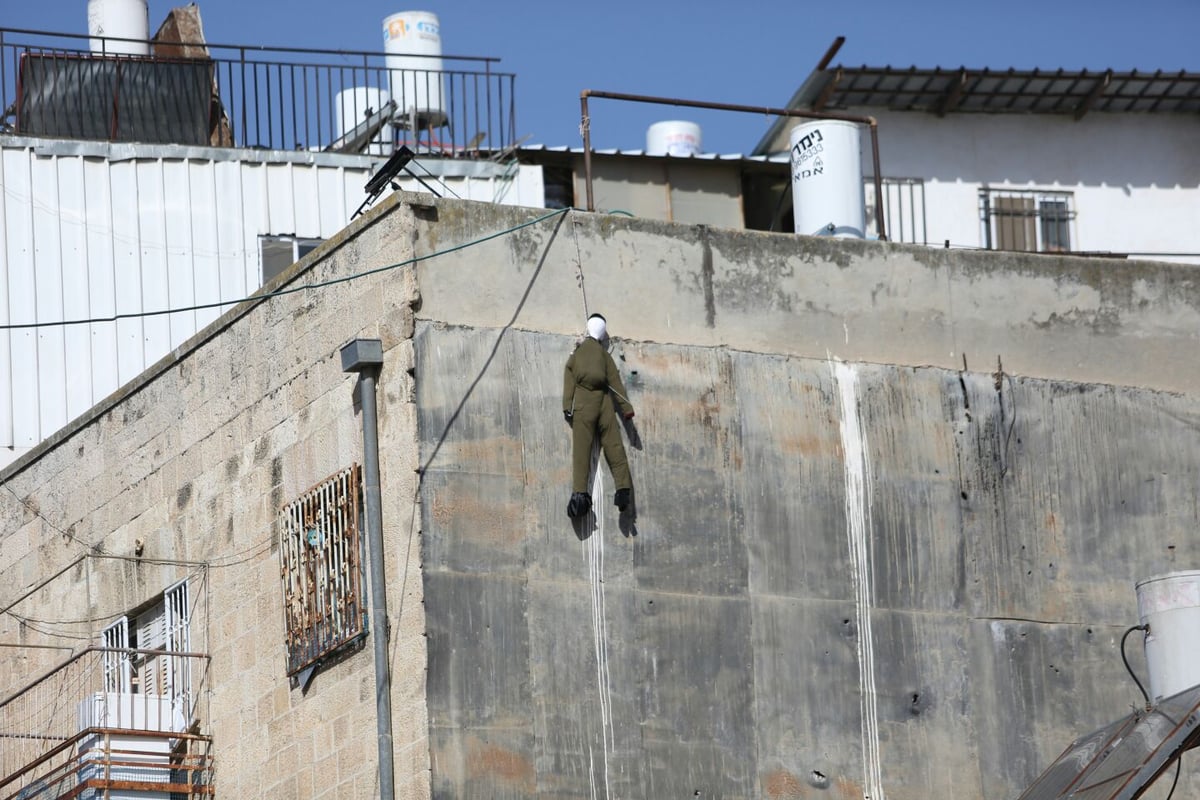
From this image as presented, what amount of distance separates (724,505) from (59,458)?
8.27m

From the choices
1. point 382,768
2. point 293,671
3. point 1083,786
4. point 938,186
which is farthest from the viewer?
point 938,186

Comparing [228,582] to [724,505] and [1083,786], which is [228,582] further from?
[1083,786]

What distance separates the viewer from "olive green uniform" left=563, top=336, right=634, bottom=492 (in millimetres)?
21562

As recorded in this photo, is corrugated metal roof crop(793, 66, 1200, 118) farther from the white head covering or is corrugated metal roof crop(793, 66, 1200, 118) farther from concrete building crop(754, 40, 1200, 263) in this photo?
the white head covering

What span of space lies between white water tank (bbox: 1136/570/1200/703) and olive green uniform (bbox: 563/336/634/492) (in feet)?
15.5

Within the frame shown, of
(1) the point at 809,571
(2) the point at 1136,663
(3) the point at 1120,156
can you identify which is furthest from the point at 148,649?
(3) the point at 1120,156

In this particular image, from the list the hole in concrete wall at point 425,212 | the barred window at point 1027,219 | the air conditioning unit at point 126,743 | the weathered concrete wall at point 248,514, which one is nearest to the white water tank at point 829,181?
the hole in concrete wall at point 425,212

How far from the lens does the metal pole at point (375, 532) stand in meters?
20.4

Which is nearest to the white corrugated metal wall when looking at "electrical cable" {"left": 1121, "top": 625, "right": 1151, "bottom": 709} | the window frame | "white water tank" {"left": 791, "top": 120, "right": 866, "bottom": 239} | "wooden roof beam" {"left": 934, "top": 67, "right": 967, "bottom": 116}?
the window frame

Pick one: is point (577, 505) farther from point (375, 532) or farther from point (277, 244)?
point (277, 244)

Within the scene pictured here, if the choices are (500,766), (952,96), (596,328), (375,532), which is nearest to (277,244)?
(596,328)

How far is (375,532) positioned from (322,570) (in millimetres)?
1100

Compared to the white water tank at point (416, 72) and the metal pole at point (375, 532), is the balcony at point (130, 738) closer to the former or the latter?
the metal pole at point (375, 532)

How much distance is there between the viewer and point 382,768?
20.3m
